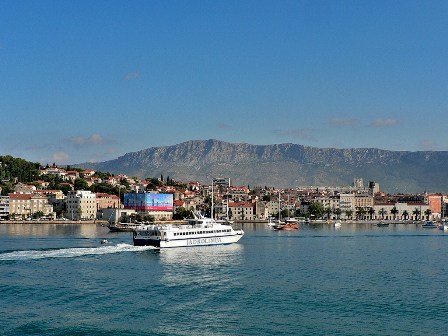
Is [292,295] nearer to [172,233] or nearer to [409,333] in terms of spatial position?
[409,333]

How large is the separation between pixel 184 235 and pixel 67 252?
749cm

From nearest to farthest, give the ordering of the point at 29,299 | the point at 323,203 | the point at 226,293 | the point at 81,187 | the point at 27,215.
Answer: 1. the point at 29,299
2. the point at 226,293
3. the point at 27,215
4. the point at 81,187
5. the point at 323,203

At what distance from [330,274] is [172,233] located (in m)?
13.3

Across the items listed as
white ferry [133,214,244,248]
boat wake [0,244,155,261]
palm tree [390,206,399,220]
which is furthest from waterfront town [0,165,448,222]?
boat wake [0,244,155,261]

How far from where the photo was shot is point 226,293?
21.9 metres

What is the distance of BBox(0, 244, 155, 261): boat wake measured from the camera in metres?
31.4

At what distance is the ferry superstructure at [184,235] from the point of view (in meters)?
37.8

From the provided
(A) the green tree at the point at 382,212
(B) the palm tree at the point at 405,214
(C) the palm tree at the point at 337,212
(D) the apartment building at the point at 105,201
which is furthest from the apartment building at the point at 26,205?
(B) the palm tree at the point at 405,214

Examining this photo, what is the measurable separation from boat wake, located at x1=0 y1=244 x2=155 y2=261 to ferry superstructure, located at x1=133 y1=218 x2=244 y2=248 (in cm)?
59

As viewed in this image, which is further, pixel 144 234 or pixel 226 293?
pixel 144 234

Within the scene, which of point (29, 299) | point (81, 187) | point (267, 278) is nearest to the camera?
point (29, 299)

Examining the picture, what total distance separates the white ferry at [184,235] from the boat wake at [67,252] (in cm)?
59

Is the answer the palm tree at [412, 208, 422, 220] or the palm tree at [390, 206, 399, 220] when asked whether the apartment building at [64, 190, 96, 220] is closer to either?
the palm tree at [390, 206, 399, 220]

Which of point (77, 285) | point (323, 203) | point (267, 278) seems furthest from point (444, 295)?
point (323, 203)
